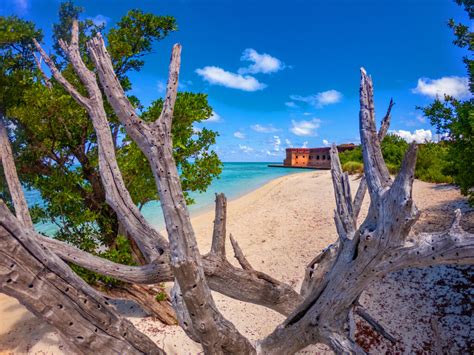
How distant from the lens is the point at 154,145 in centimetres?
274

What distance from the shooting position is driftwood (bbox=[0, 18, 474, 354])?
242 centimetres

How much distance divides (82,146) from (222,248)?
12.8ft

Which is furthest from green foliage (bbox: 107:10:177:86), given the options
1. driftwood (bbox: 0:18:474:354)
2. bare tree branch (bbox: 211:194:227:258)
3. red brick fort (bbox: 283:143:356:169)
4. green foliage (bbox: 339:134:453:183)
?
red brick fort (bbox: 283:143:356:169)

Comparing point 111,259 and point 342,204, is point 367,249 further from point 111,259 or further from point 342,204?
point 111,259

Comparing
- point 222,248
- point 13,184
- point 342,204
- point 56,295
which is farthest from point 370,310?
point 13,184

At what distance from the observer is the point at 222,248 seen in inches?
158

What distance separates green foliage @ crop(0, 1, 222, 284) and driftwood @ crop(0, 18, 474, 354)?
1814mm

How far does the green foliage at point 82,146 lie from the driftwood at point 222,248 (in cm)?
181

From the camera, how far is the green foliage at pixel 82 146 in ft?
18.8

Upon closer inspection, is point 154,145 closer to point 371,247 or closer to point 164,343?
point 371,247

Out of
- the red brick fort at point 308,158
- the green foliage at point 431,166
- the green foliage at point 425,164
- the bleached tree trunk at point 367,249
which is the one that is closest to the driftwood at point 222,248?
the bleached tree trunk at point 367,249

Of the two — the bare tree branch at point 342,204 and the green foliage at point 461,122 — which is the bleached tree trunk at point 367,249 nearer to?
the bare tree branch at point 342,204

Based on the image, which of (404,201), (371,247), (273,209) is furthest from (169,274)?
(273,209)

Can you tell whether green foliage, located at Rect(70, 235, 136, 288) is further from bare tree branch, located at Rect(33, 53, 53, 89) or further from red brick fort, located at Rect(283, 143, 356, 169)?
red brick fort, located at Rect(283, 143, 356, 169)
